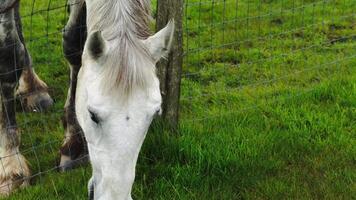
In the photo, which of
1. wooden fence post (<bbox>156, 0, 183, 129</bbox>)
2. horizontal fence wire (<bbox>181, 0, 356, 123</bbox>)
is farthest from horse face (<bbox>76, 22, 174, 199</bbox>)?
horizontal fence wire (<bbox>181, 0, 356, 123</bbox>)

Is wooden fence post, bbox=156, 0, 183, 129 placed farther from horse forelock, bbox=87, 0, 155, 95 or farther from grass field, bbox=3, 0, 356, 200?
horse forelock, bbox=87, 0, 155, 95

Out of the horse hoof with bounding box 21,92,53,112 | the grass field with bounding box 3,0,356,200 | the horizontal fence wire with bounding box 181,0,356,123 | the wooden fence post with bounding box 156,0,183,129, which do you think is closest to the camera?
the grass field with bounding box 3,0,356,200

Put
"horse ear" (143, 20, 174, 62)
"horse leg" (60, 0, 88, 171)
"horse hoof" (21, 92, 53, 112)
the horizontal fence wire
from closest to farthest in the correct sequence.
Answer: "horse ear" (143, 20, 174, 62) < "horse leg" (60, 0, 88, 171) < "horse hoof" (21, 92, 53, 112) < the horizontal fence wire

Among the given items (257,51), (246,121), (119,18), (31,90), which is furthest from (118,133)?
(257,51)

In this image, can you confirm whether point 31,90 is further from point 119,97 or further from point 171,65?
point 119,97

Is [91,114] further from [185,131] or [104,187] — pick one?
[185,131]

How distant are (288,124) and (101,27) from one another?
222 centimetres

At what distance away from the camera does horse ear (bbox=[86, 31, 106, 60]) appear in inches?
96.8

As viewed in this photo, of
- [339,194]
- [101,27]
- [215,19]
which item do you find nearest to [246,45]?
[215,19]

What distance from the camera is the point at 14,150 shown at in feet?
12.6

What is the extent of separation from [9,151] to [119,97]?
5.59ft

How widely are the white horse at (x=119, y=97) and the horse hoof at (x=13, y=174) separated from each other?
126 cm

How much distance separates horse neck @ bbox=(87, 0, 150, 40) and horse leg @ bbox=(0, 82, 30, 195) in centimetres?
138

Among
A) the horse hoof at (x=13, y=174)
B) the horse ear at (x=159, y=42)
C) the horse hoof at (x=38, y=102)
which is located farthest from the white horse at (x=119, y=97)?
the horse hoof at (x=38, y=102)
